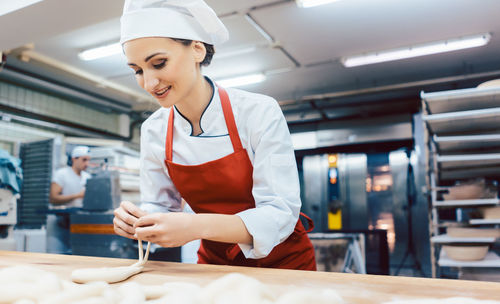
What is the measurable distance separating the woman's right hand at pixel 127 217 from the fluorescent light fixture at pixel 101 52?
3.56 metres

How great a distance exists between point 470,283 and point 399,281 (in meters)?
0.13

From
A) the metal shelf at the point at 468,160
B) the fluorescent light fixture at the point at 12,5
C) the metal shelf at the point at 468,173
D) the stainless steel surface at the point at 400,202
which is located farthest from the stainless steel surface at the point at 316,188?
the fluorescent light fixture at the point at 12,5

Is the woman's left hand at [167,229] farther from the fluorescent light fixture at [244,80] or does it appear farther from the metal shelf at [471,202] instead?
the fluorescent light fixture at [244,80]

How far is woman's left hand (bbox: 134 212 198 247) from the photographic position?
833 millimetres

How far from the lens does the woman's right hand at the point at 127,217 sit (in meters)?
0.95

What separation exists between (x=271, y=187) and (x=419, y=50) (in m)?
3.99

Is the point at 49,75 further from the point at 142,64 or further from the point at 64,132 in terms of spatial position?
the point at 142,64

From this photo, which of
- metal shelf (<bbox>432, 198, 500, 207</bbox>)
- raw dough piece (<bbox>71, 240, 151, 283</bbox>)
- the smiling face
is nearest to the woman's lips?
the smiling face

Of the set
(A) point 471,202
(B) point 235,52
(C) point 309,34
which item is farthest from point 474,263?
(B) point 235,52

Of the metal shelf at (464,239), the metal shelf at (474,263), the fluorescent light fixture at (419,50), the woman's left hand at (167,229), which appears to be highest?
the fluorescent light fixture at (419,50)

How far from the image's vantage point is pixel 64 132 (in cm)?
608

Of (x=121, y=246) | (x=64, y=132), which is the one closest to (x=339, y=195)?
(x=121, y=246)

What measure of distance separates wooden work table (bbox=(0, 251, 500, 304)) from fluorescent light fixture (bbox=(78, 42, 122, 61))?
354 centimetres

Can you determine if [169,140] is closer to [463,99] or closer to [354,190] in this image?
[463,99]
